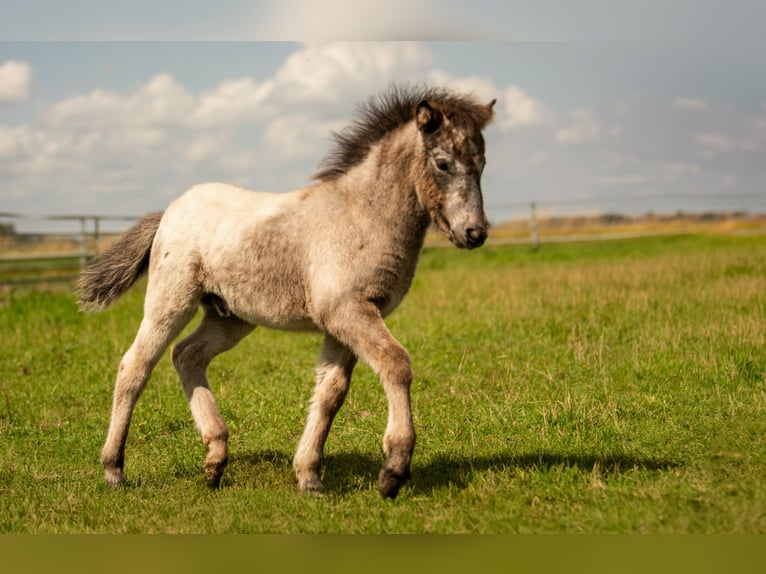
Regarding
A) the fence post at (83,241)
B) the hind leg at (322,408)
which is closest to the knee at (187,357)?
the hind leg at (322,408)

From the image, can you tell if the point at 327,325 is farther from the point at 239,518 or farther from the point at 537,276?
the point at 537,276

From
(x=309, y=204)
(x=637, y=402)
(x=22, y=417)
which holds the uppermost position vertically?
(x=309, y=204)

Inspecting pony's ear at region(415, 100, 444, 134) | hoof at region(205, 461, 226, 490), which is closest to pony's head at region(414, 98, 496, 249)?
pony's ear at region(415, 100, 444, 134)

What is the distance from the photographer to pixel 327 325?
5672mm

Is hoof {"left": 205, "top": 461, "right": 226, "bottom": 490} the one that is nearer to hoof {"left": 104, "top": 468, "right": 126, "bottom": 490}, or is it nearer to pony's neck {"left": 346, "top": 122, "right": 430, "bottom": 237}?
hoof {"left": 104, "top": 468, "right": 126, "bottom": 490}

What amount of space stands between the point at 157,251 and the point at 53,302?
38.5ft

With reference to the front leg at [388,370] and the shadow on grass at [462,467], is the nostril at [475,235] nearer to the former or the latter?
the front leg at [388,370]

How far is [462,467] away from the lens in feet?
20.6

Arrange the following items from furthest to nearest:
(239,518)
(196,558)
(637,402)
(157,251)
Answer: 1. (637,402)
2. (157,251)
3. (239,518)
4. (196,558)

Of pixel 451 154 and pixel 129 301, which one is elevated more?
pixel 451 154

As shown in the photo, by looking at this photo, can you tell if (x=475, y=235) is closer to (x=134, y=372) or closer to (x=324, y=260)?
(x=324, y=260)

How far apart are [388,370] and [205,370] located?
2.02 m

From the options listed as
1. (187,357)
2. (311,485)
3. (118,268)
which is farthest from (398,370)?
(118,268)

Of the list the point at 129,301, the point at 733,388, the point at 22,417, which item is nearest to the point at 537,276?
the point at 129,301
